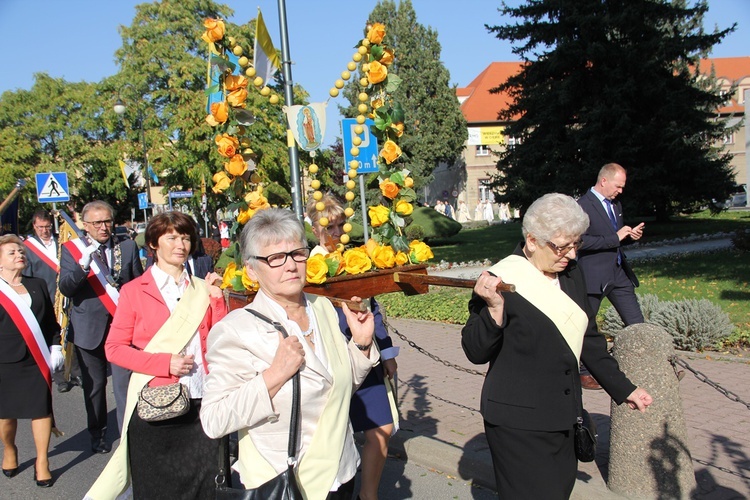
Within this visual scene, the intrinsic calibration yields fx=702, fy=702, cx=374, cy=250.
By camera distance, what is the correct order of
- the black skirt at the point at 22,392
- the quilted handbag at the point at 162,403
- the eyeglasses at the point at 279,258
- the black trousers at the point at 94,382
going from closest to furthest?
the eyeglasses at the point at 279,258 < the quilted handbag at the point at 162,403 < the black skirt at the point at 22,392 < the black trousers at the point at 94,382

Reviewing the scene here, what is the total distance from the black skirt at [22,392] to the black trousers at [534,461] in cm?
408

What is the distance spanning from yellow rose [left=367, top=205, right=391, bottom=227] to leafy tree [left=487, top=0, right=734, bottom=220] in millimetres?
17811

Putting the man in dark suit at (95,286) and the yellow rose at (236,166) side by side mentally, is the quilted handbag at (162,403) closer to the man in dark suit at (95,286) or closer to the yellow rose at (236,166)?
the yellow rose at (236,166)

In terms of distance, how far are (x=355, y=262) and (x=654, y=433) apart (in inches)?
85.0

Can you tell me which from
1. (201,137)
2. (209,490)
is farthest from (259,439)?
(201,137)

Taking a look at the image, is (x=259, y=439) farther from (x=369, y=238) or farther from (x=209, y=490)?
(x=369, y=238)

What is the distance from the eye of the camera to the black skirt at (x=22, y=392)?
5617 millimetres

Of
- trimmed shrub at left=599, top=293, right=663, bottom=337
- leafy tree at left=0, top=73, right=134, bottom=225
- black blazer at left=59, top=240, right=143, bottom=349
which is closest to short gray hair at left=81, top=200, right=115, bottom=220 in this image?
black blazer at left=59, top=240, right=143, bottom=349

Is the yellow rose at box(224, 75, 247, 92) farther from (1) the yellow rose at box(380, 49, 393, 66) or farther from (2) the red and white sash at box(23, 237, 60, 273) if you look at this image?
(2) the red and white sash at box(23, 237, 60, 273)

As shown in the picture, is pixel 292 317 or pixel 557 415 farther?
pixel 557 415

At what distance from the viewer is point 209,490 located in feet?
11.8

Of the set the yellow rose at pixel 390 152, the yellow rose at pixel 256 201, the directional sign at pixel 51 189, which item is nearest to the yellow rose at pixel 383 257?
the yellow rose at pixel 390 152

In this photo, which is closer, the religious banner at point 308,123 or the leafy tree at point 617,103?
the religious banner at point 308,123

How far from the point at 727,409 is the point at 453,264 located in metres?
14.4
